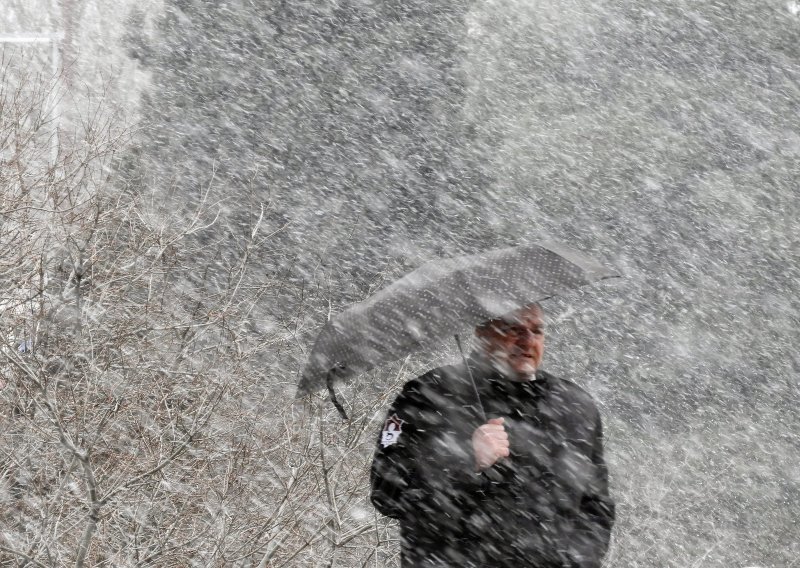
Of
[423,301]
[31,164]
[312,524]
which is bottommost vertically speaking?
[31,164]

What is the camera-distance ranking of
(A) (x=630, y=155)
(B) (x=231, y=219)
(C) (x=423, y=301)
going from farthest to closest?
1. (A) (x=630, y=155)
2. (B) (x=231, y=219)
3. (C) (x=423, y=301)

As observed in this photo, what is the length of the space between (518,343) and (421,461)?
40 centimetres

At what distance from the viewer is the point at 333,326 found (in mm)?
2693

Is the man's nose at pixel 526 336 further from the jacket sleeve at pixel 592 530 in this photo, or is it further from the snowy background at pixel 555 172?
the snowy background at pixel 555 172

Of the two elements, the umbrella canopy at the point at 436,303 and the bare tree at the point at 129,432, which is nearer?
the umbrella canopy at the point at 436,303

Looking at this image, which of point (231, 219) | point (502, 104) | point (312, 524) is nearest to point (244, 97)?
point (231, 219)

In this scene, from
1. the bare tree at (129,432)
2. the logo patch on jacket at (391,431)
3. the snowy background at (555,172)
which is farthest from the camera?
the snowy background at (555,172)

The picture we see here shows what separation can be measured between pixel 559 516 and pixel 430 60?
51.5 ft

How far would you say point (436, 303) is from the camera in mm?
2594

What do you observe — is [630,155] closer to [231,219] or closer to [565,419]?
[231,219]

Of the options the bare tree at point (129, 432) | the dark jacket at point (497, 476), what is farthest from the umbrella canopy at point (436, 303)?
the bare tree at point (129, 432)

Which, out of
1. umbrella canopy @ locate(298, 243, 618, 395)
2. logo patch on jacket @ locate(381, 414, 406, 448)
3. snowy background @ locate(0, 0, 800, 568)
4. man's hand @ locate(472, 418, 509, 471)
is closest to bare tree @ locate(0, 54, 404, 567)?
umbrella canopy @ locate(298, 243, 618, 395)

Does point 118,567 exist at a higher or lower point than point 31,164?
higher

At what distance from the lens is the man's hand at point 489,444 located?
7.66ft
